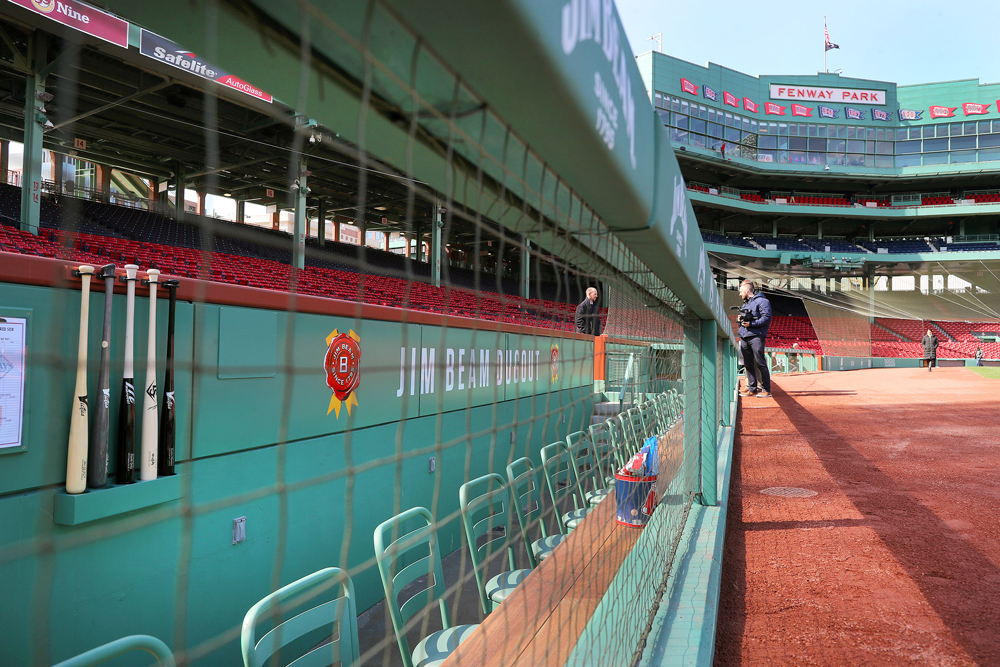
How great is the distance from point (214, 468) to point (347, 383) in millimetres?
934

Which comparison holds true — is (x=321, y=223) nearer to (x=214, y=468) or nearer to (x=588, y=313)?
(x=588, y=313)

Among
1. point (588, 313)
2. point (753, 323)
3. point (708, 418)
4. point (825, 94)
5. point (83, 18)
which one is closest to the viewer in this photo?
point (708, 418)

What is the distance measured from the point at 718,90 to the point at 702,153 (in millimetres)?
5110

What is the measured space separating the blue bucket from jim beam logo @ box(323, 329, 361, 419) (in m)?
1.55

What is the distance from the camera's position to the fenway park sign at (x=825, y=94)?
29531mm

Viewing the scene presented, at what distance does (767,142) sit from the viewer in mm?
29078

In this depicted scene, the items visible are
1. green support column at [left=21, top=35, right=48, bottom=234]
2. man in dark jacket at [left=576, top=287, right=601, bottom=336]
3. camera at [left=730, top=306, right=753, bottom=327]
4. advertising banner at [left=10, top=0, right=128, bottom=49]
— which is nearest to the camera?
man in dark jacket at [left=576, top=287, right=601, bottom=336]

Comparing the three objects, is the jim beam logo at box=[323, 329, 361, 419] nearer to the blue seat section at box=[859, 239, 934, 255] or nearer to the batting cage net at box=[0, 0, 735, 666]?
the batting cage net at box=[0, 0, 735, 666]

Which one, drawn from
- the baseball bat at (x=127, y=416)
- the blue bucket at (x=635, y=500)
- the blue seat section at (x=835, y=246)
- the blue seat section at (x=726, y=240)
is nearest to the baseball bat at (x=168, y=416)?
the baseball bat at (x=127, y=416)

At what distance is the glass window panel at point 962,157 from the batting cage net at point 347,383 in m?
33.4

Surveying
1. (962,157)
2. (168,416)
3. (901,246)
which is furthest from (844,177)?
(168,416)

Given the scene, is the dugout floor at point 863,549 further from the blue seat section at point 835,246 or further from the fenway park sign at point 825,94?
the fenway park sign at point 825,94

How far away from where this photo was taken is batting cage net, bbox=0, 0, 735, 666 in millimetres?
544

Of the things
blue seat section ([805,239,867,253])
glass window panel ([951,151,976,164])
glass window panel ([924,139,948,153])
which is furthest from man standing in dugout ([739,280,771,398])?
glass window panel ([951,151,976,164])
